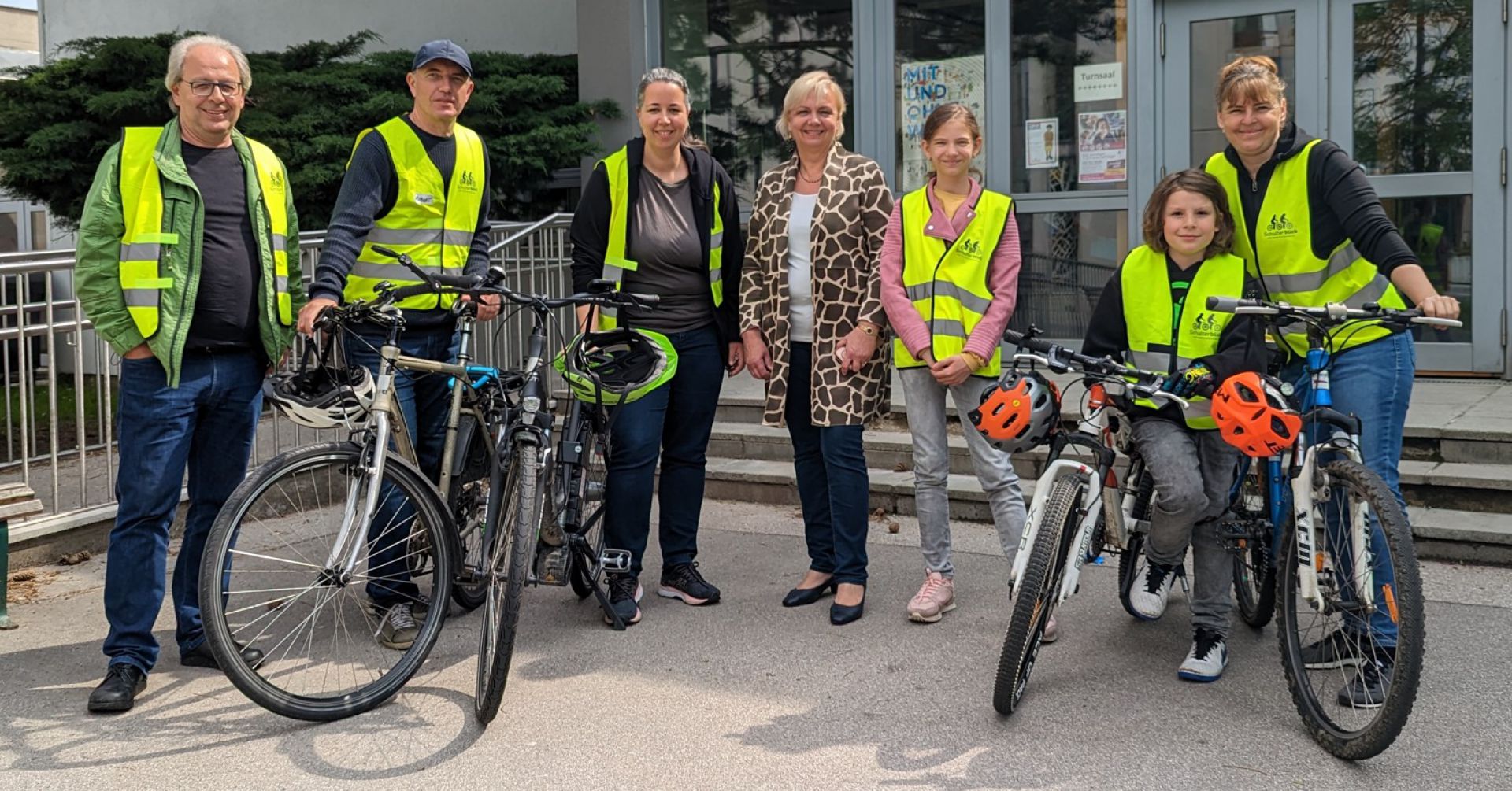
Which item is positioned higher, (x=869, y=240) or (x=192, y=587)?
(x=869, y=240)

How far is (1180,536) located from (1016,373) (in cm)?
78

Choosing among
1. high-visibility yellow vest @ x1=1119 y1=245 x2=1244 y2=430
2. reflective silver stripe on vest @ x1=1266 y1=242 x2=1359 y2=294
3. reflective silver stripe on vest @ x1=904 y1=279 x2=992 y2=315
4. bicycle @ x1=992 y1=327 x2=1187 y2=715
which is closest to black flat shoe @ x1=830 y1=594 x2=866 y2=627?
bicycle @ x1=992 y1=327 x2=1187 y2=715

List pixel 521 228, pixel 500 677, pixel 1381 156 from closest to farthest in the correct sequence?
pixel 500 677 < pixel 1381 156 < pixel 521 228

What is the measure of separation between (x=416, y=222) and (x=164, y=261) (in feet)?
2.83

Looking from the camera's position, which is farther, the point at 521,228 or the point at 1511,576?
the point at 521,228

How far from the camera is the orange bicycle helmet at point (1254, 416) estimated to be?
12.1ft

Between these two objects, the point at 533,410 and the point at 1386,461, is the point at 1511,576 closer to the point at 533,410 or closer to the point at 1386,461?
the point at 1386,461

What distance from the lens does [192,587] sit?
4.51 m

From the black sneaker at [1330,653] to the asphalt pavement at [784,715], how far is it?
18 centimetres

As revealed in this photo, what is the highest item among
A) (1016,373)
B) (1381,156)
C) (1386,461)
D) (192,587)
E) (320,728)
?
(1381,156)

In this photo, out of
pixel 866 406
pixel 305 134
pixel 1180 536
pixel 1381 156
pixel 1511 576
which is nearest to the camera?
pixel 1180 536

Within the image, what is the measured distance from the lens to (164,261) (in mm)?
4113

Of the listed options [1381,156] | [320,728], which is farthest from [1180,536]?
[1381,156]

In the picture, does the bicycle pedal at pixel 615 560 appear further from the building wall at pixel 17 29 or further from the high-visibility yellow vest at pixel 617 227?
the building wall at pixel 17 29
